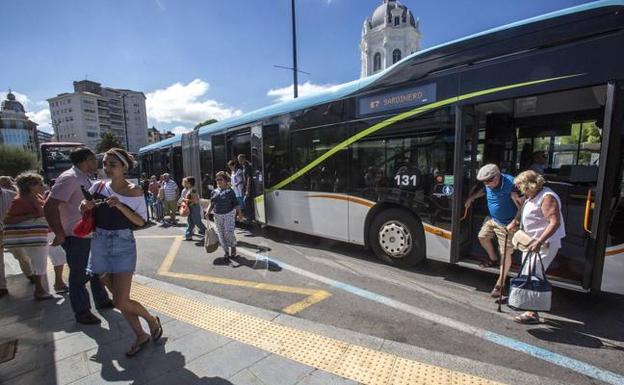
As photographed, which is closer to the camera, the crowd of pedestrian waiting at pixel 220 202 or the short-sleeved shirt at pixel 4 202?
the short-sleeved shirt at pixel 4 202

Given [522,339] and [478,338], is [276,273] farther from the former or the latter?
[522,339]

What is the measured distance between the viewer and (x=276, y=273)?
16.7 ft

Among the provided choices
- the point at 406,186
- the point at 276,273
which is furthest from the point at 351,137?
the point at 276,273

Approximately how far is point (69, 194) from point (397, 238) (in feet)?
14.1

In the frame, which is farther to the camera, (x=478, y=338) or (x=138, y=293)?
(x=138, y=293)

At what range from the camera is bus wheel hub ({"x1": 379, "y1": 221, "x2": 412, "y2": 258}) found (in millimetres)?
4906

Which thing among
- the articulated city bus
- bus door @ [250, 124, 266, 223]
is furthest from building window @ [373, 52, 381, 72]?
the articulated city bus

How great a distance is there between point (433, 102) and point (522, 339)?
295cm

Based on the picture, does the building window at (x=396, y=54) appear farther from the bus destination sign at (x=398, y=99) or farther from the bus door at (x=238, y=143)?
the bus destination sign at (x=398, y=99)

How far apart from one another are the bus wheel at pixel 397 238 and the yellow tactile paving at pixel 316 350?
2307mm

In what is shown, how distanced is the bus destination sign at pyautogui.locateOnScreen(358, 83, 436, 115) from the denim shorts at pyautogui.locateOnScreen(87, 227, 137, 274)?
385cm

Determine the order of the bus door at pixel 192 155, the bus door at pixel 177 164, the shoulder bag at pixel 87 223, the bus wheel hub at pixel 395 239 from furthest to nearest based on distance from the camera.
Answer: the bus door at pixel 177 164, the bus door at pixel 192 155, the bus wheel hub at pixel 395 239, the shoulder bag at pixel 87 223

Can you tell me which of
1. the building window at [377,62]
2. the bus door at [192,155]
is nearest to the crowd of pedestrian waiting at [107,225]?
the bus door at [192,155]

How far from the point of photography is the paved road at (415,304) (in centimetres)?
282
